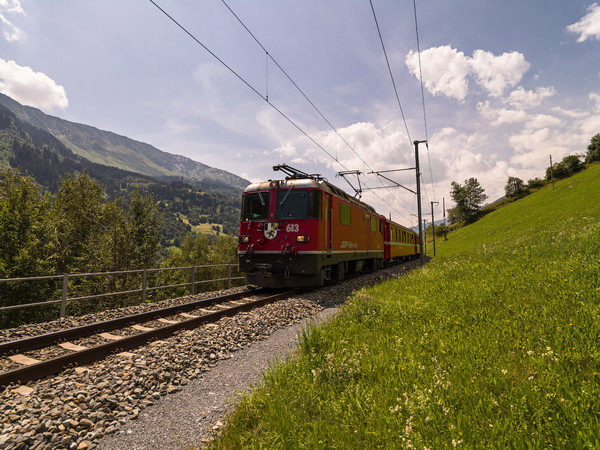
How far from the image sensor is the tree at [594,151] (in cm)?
8062

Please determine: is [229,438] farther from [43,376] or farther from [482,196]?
[482,196]

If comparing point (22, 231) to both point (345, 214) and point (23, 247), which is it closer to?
point (23, 247)

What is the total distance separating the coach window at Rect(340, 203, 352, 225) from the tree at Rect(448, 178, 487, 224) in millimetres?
91797

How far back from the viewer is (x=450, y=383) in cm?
277

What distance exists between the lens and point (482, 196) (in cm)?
9394

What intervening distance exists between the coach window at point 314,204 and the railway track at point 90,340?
387 centimetres

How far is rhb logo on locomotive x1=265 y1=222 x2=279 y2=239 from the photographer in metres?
11.2

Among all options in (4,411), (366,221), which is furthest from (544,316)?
(366,221)

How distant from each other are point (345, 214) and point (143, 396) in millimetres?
10739

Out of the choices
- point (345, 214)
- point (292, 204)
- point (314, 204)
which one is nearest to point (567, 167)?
point (345, 214)

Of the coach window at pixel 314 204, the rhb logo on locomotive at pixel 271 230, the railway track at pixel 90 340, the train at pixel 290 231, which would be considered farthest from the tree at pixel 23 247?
the coach window at pixel 314 204

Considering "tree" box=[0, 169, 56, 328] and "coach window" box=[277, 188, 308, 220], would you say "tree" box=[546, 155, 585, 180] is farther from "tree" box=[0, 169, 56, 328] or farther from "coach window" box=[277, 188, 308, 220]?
"tree" box=[0, 169, 56, 328]

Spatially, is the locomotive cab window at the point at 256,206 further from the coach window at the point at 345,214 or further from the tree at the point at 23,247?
the tree at the point at 23,247

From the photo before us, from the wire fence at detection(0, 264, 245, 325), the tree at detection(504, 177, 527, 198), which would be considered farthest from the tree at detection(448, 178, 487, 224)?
the wire fence at detection(0, 264, 245, 325)
